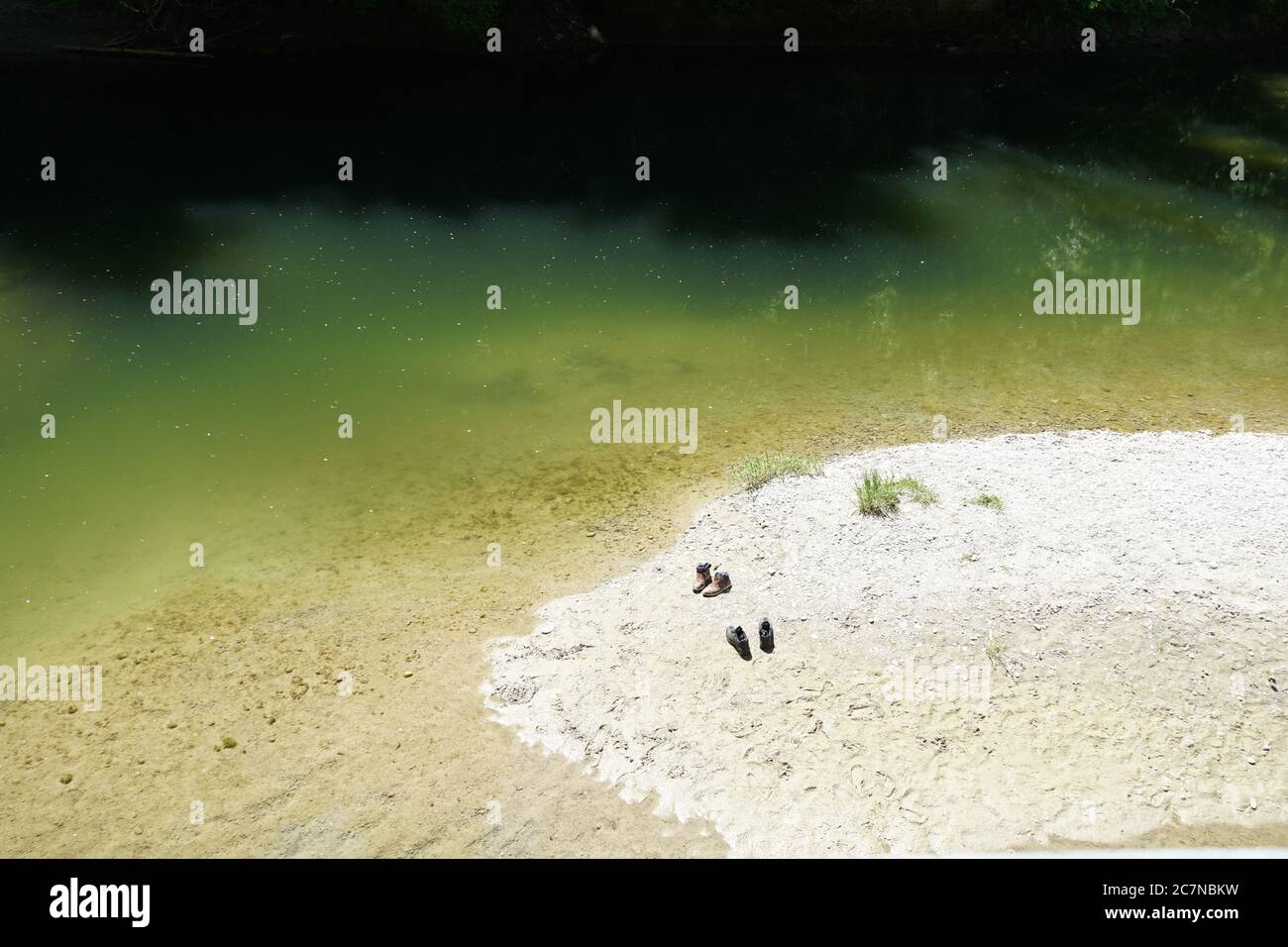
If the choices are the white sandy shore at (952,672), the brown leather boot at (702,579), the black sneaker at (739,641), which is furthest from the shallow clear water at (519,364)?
A: the black sneaker at (739,641)

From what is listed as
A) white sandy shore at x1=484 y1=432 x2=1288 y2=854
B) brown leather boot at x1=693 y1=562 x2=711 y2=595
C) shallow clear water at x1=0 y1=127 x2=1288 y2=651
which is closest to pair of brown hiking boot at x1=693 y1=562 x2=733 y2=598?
brown leather boot at x1=693 y1=562 x2=711 y2=595

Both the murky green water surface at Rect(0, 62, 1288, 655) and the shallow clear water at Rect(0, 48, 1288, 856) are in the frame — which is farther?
the murky green water surface at Rect(0, 62, 1288, 655)

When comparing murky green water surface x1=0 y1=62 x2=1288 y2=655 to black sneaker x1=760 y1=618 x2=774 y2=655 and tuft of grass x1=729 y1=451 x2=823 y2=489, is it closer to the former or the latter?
tuft of grass x1=729 y1=451 x2=823 y2=489

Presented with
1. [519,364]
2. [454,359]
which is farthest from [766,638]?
[454,359]

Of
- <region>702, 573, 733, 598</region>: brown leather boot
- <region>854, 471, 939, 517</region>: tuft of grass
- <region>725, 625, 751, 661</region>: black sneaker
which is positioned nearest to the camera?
<region>725, 625, 751, 661</region>: black sneaker

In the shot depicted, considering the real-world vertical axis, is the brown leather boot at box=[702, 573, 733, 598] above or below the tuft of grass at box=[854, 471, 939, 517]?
below
